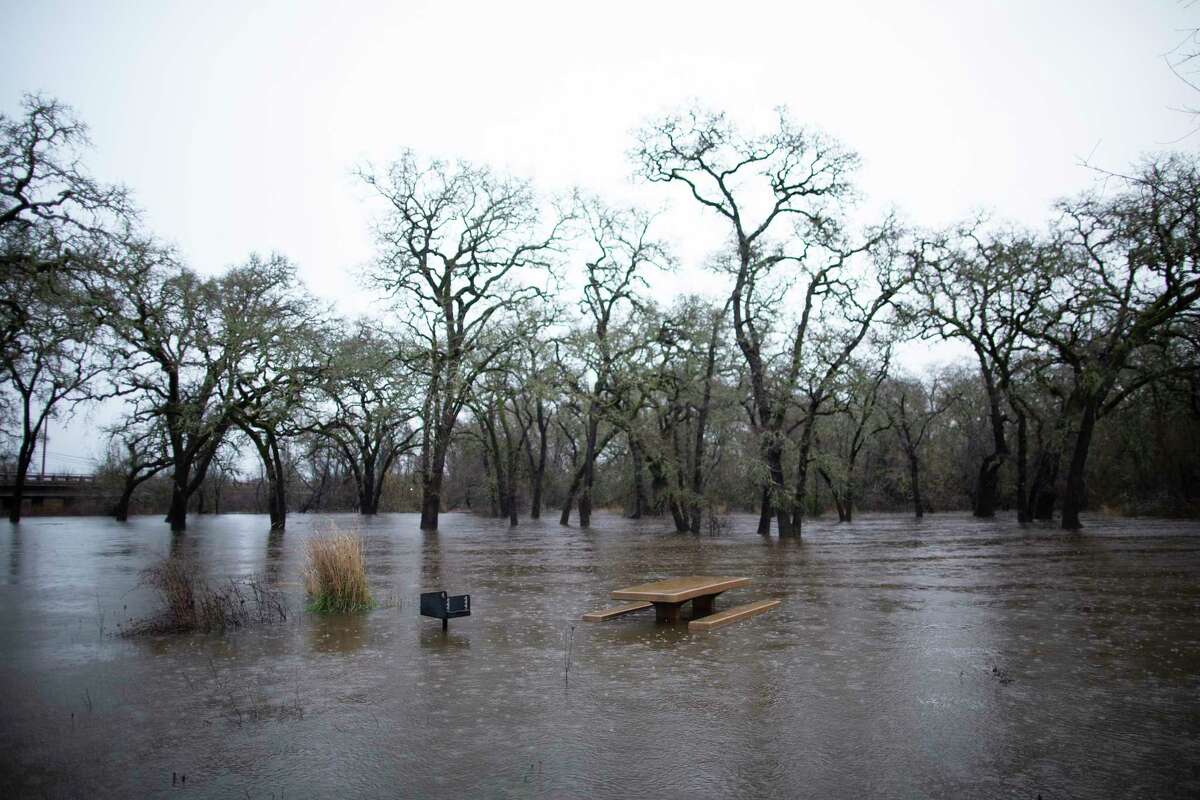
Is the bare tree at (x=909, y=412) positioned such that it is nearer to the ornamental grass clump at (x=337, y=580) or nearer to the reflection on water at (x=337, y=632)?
the ornamental grass clump at (x=337, y=580)

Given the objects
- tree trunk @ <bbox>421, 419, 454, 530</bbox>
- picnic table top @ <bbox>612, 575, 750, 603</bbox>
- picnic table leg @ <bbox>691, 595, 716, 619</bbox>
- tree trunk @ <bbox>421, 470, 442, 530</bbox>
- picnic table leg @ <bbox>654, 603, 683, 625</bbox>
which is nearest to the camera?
picnic table top @ <bbox>612, 575, 750, 603</bbox>

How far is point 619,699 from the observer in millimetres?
6043

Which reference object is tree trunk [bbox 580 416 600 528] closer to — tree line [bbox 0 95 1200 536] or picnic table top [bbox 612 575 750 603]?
tree line [bbox 0 95 1200 536]

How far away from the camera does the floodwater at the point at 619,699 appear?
178 inches

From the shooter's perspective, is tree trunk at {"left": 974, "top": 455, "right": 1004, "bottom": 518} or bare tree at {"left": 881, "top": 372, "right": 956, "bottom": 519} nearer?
tree trunk at {"left": 974, "top": 455, "right": 1004, "bottom": 518}

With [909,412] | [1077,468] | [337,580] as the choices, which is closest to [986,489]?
[909,412]

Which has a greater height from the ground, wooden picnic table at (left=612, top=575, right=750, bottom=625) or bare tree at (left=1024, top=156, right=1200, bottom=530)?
bare tree at (left=1024, top=156, right=1200, bottom=530)

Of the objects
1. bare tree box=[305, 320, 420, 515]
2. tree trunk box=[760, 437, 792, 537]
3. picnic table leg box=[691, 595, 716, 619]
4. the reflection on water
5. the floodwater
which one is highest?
bare tree box=[305, 320, 420, 515]

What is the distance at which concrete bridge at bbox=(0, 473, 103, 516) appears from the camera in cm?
5172

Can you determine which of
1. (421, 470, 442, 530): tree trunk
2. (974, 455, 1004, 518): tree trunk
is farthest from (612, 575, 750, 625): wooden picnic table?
(974, 455, 1004, 518): tree trunk

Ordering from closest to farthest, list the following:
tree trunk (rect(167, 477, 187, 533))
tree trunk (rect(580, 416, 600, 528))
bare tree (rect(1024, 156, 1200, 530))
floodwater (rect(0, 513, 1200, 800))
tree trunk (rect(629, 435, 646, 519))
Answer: floodwater (rect(0, 513, 1200, 800)) → bare tree (rect(1024, 156, 1200, 530)) → tree trunk (rect(167, 477, 187, 533)) → tree trunk (rect(580, 416, 600, 528)) → tree trunk (rect(629, 435, 646, 519))

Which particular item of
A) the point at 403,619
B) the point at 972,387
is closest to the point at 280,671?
the point at 403,619

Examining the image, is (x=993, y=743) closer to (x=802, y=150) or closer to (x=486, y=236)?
(x=802, y=150)

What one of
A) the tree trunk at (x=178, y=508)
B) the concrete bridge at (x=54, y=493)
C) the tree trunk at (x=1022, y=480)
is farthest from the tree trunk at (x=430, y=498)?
the concrete bridge at (x=54, y=493)
